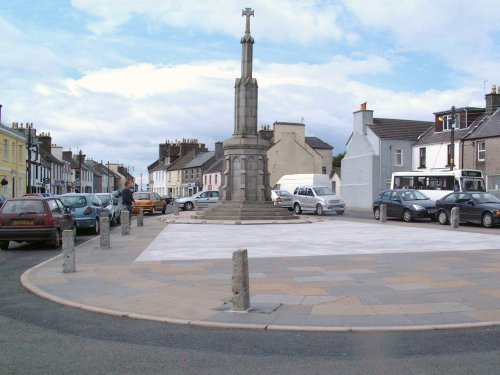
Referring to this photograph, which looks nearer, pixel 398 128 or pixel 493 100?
pixel 493 100

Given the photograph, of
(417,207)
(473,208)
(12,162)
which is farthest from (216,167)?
(473,208)

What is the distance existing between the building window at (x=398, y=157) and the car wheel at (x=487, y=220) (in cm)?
2566

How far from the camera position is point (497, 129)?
3953cm

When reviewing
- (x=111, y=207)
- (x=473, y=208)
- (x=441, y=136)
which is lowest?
(x=111, y=207)

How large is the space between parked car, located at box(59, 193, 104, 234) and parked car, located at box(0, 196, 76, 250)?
176 inches

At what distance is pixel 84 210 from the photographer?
66.3 feet

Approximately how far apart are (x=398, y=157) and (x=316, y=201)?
18.1 metres

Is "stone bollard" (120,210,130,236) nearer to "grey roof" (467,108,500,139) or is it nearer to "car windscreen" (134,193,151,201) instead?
"car windscreen" (134,193,151,201)

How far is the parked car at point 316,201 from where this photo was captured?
33.5m

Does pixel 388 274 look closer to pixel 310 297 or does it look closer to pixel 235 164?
pixel 310 297

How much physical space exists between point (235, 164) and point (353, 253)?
49.2ft

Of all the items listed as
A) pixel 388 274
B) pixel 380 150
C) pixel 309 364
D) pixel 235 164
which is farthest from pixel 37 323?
pixel 380 150

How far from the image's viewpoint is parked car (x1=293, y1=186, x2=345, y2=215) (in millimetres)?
33500

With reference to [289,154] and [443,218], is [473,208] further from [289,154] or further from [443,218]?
[289,154]
